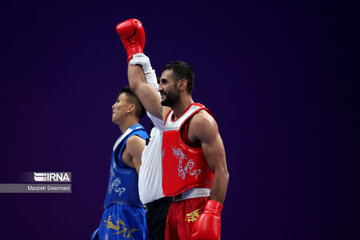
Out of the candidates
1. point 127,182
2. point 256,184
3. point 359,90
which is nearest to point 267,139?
point 256,184

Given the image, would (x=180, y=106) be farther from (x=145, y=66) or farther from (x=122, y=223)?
(x=122, y=223)

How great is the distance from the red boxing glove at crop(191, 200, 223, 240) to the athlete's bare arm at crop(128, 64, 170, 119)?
63 centimetres

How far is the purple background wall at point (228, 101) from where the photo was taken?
4539 mm

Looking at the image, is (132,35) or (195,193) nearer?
(195,193)

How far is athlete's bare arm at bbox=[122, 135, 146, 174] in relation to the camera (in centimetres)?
285

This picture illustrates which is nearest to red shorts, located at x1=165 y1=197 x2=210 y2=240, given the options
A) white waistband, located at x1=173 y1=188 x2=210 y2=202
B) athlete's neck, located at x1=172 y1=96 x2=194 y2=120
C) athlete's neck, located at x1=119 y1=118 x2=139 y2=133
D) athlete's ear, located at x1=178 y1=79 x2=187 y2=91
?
white waistband, located at x1=173 y1=188 x2=210 y2=202

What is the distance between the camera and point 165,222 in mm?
2100

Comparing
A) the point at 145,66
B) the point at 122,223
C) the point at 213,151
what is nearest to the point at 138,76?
the point at 145,66

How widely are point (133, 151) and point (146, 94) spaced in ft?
2.44

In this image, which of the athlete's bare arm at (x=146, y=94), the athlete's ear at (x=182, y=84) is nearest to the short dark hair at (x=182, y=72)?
the athlete's ear at (x=182, y=84)

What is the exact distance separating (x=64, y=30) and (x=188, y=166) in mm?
3628

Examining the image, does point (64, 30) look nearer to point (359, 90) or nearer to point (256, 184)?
point (256, 184)

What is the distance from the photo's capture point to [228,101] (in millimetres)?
4812

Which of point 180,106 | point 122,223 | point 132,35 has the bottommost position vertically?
point 122,223
